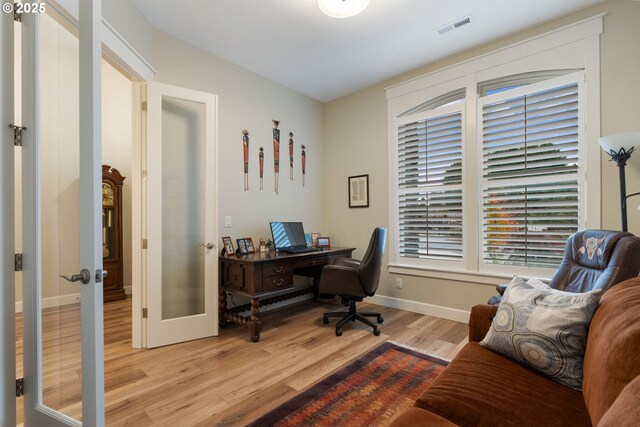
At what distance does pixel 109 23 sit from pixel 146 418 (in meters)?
2.54

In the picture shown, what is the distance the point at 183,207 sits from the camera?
2.85m

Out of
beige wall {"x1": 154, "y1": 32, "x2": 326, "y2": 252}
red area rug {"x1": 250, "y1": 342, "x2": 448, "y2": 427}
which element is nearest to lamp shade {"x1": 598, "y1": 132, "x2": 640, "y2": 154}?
red area rug {"x1": 250, "y1": 342, "x2": 448, "y2": 427}

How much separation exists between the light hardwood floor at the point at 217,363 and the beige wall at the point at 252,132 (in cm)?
114

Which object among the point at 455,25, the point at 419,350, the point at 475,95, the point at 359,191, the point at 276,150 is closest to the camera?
the point at 419,350

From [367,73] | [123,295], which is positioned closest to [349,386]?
[367,73]

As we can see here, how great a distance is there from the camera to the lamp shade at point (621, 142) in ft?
6.72

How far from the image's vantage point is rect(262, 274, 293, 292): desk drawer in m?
2.83

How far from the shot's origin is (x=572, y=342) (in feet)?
4.06

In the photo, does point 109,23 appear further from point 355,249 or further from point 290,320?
point 355,249

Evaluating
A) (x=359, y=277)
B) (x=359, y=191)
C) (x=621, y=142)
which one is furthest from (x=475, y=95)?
(x=359, y=277)

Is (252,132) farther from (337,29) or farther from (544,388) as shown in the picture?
(544,388)

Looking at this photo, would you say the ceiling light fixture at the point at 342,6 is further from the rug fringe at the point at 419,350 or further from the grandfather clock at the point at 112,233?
the grandfather clock at the point at 112,233

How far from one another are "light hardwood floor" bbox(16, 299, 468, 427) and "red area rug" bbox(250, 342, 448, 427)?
0.36ft

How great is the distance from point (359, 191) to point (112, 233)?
3.47 m
